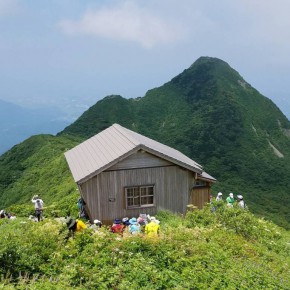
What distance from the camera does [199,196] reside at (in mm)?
25219

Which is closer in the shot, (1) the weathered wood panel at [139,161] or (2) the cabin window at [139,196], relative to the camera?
(1) the weathered wood panel at [139,161]

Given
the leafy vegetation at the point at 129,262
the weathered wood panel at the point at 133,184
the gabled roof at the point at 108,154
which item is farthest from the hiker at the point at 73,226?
the weathered wood panel at the point at 133,184

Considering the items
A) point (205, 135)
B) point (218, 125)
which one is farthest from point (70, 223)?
point (218, 125)

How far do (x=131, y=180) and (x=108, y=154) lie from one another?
6.53ft

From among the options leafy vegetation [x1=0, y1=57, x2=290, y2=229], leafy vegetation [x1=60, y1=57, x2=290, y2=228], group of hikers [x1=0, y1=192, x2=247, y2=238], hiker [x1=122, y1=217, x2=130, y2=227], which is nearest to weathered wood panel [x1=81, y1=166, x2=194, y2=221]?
group of hikers [x1=0, y1=192, x2=247, y2=238]

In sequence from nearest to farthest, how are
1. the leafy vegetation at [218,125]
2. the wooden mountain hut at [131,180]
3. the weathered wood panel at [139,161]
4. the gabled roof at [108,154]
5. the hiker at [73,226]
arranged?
the hiker at [73,226] < the gabled roof at [108,154] < the wooden mountain hut at [131,180] < the weathered wood panel at [139,161] < the leafy vegetation at [218,125]

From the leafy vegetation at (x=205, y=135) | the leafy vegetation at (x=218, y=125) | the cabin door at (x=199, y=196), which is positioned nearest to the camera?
the cabin door at (x=199, y=196)

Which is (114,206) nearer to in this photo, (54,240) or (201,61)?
(54,240)

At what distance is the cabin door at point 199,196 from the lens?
24938 mm

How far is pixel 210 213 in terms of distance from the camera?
18.8 metres

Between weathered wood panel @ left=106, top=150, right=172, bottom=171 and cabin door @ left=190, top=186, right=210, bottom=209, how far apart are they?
458cm

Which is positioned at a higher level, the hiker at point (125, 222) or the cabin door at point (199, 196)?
the cabin door at point (199, 196)

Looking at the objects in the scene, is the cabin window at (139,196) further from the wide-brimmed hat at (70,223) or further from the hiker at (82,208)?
the wide-brimmed hat at (70,223)

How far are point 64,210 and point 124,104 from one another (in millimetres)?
71255
